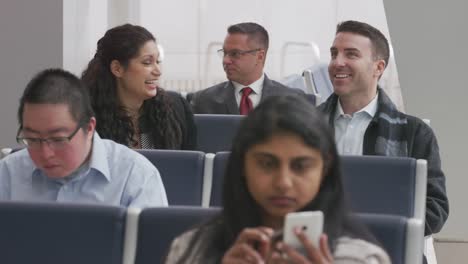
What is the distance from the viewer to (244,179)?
249 centimetres

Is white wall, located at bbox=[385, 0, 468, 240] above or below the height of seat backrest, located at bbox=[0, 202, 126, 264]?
above

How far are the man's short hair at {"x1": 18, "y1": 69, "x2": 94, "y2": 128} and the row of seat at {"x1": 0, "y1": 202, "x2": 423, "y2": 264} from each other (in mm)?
512

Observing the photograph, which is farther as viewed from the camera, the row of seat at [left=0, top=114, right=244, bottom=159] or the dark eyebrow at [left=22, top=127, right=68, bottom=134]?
the row of seat at [left=0, top=114, right=244, bottom=159]

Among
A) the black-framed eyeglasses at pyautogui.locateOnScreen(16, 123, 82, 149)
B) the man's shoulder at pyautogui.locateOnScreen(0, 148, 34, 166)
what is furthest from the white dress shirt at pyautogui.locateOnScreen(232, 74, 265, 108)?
the black-framed eyeglasses at pyautogui.locateOnScreen(16, 123, 82, 149)

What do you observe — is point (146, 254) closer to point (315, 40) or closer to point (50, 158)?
point (50, 158)

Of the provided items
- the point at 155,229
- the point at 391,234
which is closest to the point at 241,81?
the point at 155,229

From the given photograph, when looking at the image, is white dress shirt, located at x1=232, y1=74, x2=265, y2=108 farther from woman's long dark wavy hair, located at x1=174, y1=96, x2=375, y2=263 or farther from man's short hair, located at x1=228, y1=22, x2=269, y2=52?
woman's long dark wavy hair, located at x1=174, y1=96, x2=375, y2=263

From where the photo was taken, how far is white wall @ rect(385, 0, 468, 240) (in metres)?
5.71

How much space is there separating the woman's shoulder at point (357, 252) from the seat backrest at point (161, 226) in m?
0.62

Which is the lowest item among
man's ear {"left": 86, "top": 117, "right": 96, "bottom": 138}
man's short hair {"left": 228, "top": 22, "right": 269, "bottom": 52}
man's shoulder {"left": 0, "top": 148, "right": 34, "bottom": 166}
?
man's shoulder {"left": 0, "top": 148, "right": 34, "bottom": 166}

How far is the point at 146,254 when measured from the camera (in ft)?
9.82

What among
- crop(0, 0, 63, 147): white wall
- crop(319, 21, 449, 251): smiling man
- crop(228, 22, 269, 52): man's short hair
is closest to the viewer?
crop(319, 21, 449, 251): smiling man

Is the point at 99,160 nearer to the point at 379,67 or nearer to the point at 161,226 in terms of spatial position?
the point at 161,226

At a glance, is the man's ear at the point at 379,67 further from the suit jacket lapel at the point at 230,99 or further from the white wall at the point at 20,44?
the white wall at the point at 20,44
